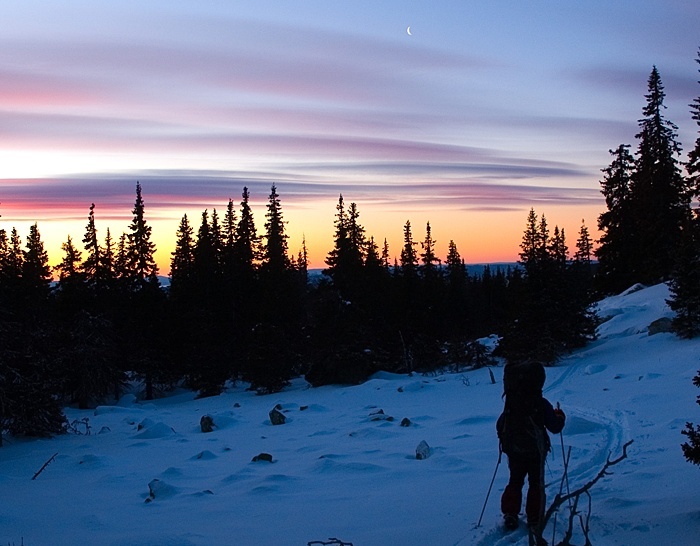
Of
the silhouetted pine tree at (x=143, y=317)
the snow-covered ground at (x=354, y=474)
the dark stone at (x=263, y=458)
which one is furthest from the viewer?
the silhouetted pine tree at (x=143, y=317)

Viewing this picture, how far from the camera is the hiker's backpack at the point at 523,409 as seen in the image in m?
6.39

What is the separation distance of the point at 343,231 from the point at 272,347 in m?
10.9

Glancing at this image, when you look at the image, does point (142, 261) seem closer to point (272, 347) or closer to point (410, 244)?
point (272, 347)

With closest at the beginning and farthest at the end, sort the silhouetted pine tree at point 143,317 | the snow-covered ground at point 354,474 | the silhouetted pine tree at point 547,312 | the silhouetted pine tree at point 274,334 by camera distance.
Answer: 1. the snow-covered ground at point 354,474
2. the silhouetted pine tree at point 547,312
3. the silhouetted pine tree at point 274,334
4. the silhouetted pine tree at point 143,317

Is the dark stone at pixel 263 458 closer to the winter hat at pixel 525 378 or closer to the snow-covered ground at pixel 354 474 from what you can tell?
the snow-covered ground at pixel 354 474

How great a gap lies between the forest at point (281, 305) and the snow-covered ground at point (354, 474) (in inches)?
189

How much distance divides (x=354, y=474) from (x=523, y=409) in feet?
14.3

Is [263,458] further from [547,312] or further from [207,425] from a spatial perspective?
[547,312]

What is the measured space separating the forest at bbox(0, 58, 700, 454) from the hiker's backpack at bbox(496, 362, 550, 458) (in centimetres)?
1402

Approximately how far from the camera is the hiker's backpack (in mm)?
6391

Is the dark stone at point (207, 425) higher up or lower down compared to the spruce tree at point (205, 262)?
lower down

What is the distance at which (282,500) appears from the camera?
8.74 m

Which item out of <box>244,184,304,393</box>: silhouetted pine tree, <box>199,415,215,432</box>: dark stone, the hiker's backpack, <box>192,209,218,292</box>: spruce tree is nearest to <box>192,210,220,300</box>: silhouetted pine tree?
<box>192,209,218,292</box>: spruce tree

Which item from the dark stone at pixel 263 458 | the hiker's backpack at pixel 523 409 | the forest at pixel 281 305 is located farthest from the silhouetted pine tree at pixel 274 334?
the hiker's backpack at pixel 523 409
